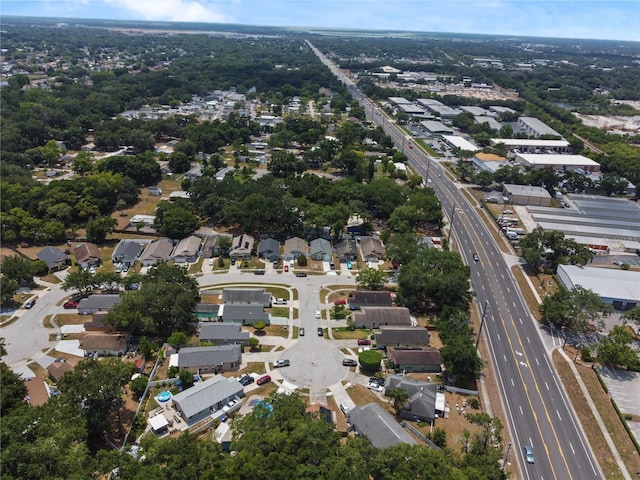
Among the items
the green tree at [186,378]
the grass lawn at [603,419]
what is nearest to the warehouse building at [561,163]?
the grass lawn at [603,419]

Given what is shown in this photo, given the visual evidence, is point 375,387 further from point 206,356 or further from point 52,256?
point 52,256

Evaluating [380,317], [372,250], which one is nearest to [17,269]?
[380,317]

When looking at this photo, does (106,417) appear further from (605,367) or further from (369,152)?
(369,152)

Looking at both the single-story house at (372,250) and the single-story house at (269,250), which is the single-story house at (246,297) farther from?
the single-story house at (372,250)

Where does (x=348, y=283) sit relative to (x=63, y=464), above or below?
below

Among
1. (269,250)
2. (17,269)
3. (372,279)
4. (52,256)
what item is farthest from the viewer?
(269,250)

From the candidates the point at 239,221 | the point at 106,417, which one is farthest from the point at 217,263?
the point at 106,417
